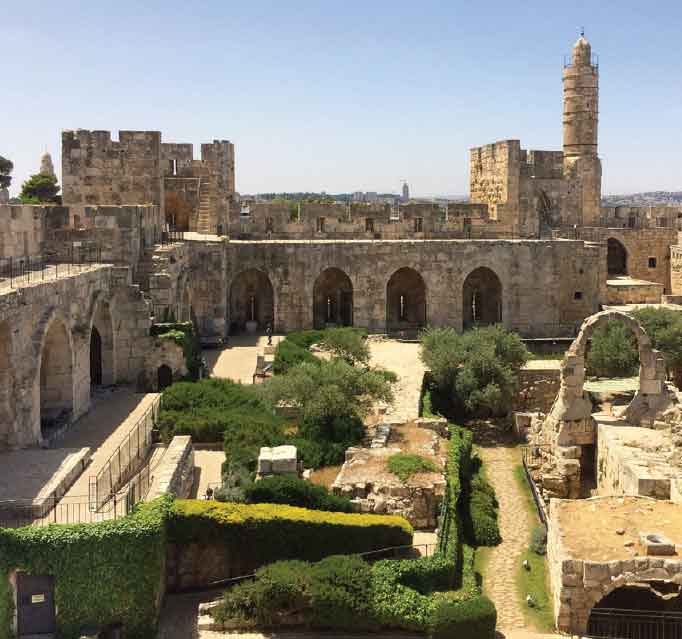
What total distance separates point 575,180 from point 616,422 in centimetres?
1850

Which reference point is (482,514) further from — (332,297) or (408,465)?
(332,297)

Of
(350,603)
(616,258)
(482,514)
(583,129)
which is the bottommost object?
(482,514)

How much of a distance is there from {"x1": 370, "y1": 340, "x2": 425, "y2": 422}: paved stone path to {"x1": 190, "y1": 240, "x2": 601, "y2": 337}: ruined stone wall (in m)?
1.90

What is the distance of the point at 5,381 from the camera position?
1466 centimetres

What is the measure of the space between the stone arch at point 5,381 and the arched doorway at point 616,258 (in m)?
28.3

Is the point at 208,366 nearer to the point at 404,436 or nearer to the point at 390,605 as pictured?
the point at 404,436

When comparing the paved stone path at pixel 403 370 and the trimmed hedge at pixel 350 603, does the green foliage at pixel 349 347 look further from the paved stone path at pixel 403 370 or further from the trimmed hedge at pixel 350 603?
the trimmed hedge at pixel 350 603

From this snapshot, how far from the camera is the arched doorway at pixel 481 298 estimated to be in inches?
1273

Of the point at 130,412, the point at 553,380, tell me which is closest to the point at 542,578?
the point at 130,412

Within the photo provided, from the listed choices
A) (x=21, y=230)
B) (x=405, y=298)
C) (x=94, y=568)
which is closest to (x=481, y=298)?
(x=405, y=298)

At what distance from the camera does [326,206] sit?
109ft

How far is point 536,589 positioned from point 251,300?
18.4m

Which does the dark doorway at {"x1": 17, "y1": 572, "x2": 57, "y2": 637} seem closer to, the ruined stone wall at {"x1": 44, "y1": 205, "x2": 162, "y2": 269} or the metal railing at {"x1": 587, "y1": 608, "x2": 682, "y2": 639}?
the metal railing at {"x1": 587, "y1": 608, "x2": 682, "y2": 639}

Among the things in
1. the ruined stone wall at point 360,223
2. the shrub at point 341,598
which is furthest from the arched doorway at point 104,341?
the ruined stone wall at point 360,223
